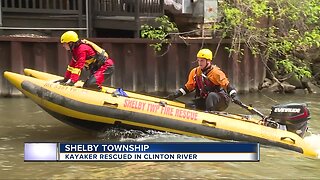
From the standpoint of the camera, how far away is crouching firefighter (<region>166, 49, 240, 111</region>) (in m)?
8.55

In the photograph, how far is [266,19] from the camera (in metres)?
14.5

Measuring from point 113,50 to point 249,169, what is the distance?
708 centimetres

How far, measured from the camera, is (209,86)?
8.67 m

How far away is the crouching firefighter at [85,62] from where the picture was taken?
870 cm

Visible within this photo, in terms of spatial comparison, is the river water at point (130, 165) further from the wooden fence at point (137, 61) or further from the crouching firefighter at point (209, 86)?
the wooden fence at point (137, 61)

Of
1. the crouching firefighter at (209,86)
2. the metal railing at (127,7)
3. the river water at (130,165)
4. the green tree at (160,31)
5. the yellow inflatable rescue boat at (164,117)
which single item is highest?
the metal railing at (127,7)

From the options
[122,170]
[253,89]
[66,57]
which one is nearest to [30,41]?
[66,57]

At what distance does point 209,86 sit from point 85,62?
2022 millimetres

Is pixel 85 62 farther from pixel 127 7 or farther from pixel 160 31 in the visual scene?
pixel 127 7

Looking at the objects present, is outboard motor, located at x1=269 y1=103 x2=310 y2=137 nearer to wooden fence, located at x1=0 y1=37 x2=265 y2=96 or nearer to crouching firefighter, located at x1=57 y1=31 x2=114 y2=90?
crouching firefighter, located at x1=57 y1=31 x2=114 y2=90

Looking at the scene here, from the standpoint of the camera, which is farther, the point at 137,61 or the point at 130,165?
the point at 137,61

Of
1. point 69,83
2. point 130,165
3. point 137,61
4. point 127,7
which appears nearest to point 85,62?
point 69,83

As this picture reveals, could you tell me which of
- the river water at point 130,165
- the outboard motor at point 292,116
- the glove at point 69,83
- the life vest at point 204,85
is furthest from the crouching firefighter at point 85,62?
the outboard motor at point 292,116

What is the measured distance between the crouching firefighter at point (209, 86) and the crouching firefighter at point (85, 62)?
4.45 ft
